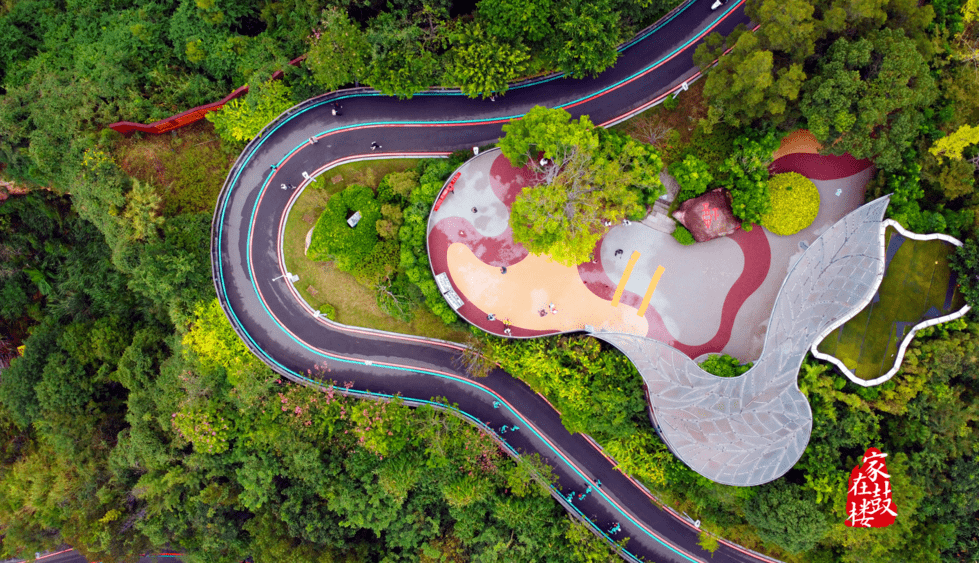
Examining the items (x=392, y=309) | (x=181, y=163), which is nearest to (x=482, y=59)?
(x=392, y=309)

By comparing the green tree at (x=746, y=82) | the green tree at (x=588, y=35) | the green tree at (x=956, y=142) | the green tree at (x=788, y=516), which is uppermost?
the green tree at (x=588, y=35)

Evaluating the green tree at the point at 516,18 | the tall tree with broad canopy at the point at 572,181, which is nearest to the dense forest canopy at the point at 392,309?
the green tree at the point at 516,18

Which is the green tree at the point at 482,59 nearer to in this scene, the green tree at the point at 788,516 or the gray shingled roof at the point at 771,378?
the gray shingled roof at the point at 771,378

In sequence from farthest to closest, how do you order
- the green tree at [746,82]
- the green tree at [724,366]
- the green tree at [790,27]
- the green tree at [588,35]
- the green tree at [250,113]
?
the green tree at [250,113] → the green tree at [724,366] → the green tree at [588,35] → the green tree at [746,82] → the green tree at [790,27]

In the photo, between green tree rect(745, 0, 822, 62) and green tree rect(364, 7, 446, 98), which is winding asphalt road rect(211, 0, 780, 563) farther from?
green tree rect(745, 0, 822, 62)

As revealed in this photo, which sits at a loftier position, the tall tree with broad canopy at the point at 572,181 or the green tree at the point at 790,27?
the green tree at the point at 790,27

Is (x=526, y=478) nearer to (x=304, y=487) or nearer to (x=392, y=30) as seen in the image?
(x=304, y=487)
